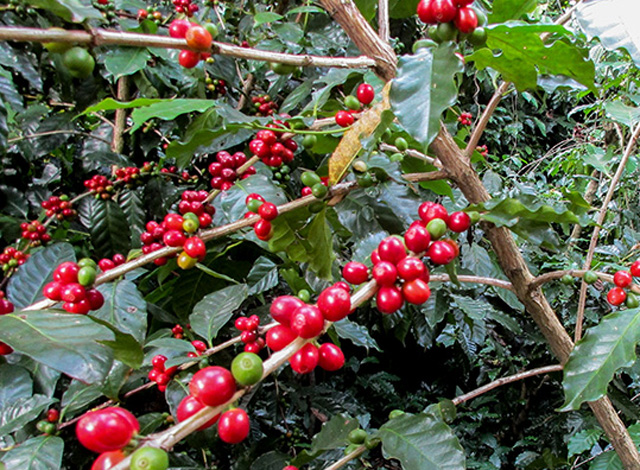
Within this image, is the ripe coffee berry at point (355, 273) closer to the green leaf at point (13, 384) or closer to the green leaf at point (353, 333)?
the green leaf at point (353, 333)

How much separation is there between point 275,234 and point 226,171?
0.27 m

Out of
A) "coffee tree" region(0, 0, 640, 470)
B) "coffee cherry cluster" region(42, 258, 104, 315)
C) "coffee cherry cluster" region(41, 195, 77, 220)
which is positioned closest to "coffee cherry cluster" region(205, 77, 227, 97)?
"coffee tree" region(0, 0, 640, 470)

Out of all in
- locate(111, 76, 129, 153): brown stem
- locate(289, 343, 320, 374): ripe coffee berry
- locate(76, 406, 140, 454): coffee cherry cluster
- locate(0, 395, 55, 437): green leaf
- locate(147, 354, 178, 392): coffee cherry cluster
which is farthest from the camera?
locate(111, 76, 129, 153): brown stem

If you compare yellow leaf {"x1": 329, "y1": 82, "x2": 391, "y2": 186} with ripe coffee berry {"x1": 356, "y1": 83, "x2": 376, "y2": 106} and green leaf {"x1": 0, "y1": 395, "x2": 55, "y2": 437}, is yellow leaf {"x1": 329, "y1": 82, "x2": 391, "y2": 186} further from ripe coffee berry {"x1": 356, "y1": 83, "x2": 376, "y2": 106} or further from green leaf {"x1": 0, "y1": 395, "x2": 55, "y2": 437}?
green leaf {"x1": 0, "y1": 395, "x2": 55, "y2": 437}

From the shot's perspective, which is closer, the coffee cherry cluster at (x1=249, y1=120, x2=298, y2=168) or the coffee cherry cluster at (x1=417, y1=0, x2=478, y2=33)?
the coffee cherry cluster at (x1=417, y1=0, x2=478, y2=33)

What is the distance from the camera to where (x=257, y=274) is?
3.45 ft

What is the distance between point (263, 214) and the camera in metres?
0.64

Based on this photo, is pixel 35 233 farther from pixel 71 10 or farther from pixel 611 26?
pixel 611 26

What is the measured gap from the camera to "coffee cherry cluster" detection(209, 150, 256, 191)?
0.90m

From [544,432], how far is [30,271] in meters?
1.87

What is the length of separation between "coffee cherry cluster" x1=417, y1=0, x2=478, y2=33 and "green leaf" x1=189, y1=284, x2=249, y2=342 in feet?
1.80

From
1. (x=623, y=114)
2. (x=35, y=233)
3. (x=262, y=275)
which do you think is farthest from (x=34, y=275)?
(x=623, y=114)

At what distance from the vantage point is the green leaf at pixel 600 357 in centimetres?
59

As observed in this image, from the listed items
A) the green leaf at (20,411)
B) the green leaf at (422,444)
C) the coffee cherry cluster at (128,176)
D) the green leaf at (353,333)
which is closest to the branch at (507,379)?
the green leaf at (422,444)
